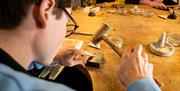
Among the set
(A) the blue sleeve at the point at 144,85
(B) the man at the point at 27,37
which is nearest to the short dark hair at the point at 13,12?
(B) the man at the point at 27,37

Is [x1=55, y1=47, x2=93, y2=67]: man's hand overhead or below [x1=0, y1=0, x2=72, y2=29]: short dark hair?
below

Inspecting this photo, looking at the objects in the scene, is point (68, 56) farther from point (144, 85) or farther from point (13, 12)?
point (13, 12)

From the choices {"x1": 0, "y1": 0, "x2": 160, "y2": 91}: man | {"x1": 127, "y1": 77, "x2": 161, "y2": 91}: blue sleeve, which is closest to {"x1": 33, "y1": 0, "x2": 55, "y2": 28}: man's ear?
{"x1": 0, "y1": 0, "x2": 160, "y2": 91}: man

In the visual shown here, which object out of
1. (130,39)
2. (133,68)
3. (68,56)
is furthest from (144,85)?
(130,39)

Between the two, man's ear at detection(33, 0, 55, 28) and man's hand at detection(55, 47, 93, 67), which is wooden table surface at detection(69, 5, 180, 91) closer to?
man's hand at detection(55, 47, 93, 67)

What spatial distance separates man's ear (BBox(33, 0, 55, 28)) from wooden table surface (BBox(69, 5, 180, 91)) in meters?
0.45

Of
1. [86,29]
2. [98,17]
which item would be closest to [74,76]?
[86,29]

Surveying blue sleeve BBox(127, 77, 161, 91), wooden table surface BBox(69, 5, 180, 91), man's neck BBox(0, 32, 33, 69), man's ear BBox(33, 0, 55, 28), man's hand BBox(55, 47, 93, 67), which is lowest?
wooden table surface BBox(69, 5, 180, 91)

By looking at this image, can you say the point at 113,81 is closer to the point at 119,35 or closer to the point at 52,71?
the point at 52,71

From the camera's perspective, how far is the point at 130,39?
137 centimetres

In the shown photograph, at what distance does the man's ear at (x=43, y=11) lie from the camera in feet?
1.79

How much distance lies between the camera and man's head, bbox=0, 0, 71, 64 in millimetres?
537

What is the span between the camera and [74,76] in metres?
1.25

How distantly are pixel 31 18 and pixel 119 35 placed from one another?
0.89 m
